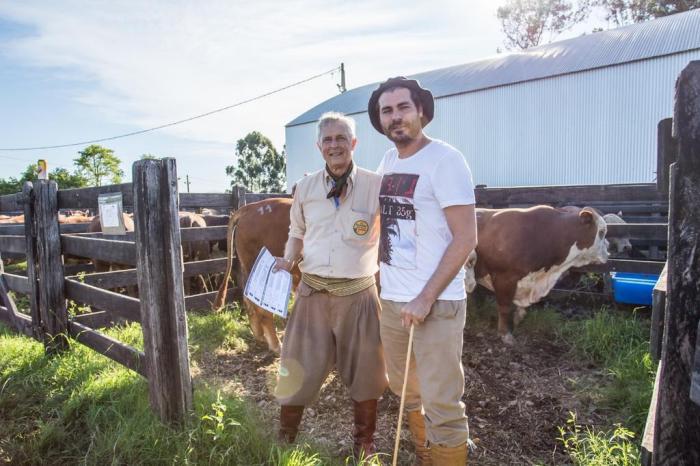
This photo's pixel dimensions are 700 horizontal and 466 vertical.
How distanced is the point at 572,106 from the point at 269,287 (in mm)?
20019

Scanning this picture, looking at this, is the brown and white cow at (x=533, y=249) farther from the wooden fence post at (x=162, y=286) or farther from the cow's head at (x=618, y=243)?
the wooden fence post at (x=162, y=286)

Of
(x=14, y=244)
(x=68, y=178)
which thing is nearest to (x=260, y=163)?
(x=68, y=178)

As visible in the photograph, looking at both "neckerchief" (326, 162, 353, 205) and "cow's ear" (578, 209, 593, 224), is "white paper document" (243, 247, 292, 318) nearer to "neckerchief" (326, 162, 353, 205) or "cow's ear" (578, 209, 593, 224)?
"neckerchief" (326, 162, 353, 205)

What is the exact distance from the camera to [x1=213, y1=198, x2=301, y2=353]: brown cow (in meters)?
4.84

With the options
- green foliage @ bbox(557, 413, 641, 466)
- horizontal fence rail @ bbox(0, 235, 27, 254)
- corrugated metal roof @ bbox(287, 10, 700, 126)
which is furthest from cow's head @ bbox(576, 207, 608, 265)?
corrugated metal roof @ bbox(287, 10, 700, 126)

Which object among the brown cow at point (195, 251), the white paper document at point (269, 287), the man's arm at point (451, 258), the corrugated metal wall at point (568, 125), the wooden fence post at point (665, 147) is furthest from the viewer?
the corrugated metal wall at point (568, 125)

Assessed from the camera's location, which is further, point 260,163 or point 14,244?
point 260,163

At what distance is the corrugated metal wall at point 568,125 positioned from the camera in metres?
18.0

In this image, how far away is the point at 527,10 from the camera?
3569 cm

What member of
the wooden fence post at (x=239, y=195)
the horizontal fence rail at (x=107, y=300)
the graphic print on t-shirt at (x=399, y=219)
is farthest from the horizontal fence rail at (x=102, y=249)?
the wooden fence post at (x=239, y=195)

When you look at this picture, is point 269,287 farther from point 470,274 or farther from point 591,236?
point 591,236

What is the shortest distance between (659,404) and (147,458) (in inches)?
100

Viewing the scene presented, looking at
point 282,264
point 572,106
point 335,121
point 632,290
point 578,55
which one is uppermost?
point 578,55

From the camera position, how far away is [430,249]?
2363mm
